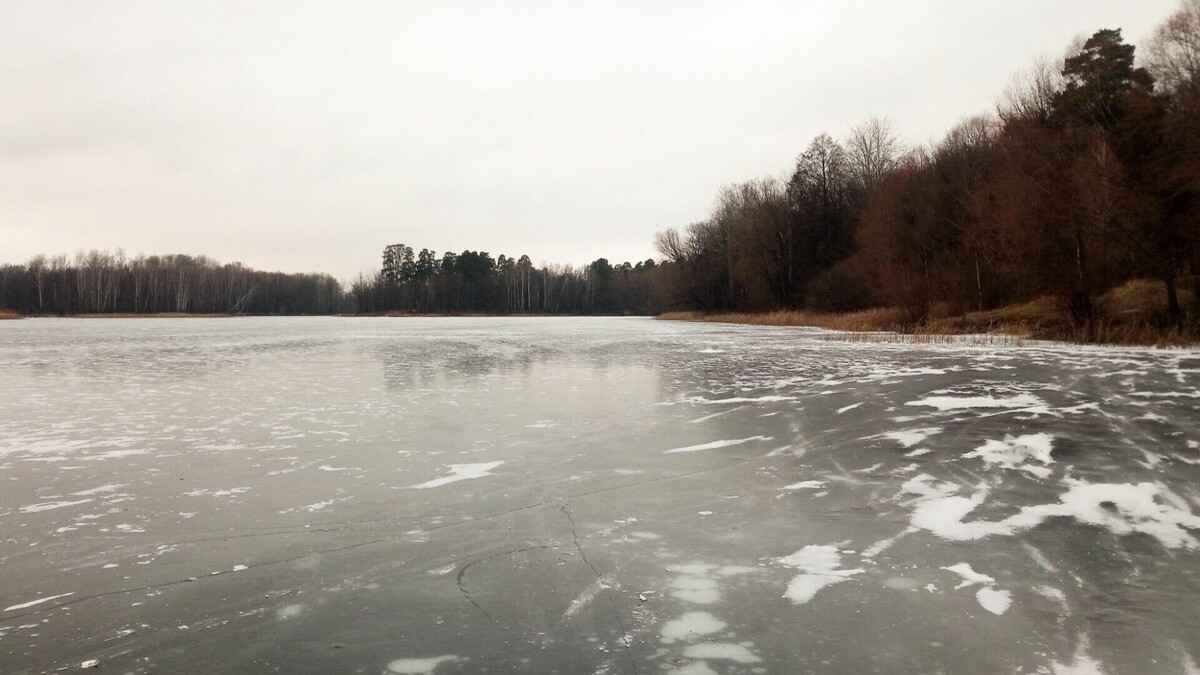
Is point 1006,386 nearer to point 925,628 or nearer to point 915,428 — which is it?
point 915,428

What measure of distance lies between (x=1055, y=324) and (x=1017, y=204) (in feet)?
13.8

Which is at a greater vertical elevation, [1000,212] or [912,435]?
[1000,212]

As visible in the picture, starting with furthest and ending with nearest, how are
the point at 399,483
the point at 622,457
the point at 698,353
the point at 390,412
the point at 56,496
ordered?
the point at 698,353 < the point at 390,412 < the point at 622,457 < the point at 399,483 < the point at 56,496

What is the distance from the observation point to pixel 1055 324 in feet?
80.4

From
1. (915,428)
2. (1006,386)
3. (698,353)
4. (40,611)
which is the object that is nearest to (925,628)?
(40,611)

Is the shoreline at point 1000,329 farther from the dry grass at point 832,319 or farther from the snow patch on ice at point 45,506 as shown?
the snow patch on ice at point 45,506

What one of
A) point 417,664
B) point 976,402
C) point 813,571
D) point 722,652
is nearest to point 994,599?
point 813,571

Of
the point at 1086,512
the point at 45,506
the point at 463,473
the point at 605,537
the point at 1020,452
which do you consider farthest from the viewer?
the point at 1020,452

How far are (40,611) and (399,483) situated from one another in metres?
2.40

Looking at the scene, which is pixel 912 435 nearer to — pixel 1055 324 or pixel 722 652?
pixel 722 652

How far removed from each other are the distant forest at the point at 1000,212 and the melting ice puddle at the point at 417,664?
69.3 feet

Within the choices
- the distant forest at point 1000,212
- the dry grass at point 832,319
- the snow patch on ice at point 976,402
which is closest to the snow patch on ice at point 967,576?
the snow patch on ice at point 976,402

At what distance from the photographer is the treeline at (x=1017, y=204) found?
789 inches

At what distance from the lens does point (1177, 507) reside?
4.46 meters
